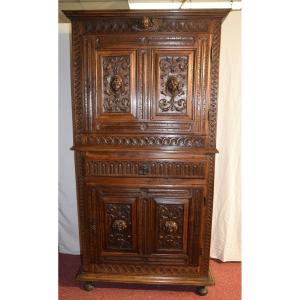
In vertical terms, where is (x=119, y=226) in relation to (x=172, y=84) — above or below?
below

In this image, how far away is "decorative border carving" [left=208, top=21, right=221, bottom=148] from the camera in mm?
1652

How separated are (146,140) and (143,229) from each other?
2.08ft

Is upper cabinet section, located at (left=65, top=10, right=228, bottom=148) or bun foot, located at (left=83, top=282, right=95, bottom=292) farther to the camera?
bun foot, located at (left=83, top=282, right=95, bottom=292)

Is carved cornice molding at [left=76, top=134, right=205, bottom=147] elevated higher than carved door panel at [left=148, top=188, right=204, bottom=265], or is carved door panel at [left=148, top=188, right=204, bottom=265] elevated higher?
carved cornice molding at [left=76, top=134, right=205, bottom=147]

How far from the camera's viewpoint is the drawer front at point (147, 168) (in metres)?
1.73

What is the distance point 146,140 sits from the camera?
1743 mm

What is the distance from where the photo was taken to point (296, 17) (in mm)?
551

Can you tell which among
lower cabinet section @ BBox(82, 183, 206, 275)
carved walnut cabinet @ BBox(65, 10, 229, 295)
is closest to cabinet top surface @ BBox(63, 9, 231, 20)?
carved walnut cabinet @ BBox(65, 10, 229, 295)

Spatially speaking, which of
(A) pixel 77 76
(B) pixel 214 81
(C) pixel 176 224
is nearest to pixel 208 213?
(C) pixel 176 224

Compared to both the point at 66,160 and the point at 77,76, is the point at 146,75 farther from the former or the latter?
the point at 66,160

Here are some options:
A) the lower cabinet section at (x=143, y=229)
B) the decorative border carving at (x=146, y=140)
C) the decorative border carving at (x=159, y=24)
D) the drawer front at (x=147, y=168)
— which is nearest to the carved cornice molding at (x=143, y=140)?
the decorative border carving at (x=146, y=140)

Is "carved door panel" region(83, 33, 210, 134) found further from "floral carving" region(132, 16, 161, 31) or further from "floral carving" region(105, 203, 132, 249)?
"floral carving" region(105, 203, 132, 249)
